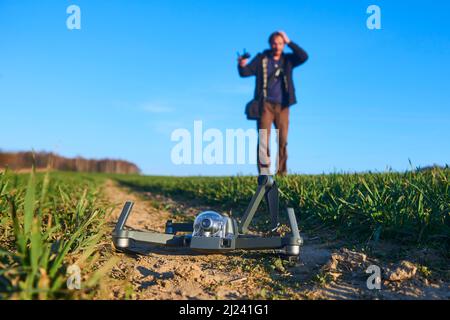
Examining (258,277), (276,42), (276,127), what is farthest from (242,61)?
(258,277)

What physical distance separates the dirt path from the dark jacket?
5728mm

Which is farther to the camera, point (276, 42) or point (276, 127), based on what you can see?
point (276, 127)

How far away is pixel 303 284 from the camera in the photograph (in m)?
3.31

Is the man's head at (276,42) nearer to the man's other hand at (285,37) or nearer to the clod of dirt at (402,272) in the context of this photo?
the man's other hand at (285,37)

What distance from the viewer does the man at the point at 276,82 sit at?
9547mm

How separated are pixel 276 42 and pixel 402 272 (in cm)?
718

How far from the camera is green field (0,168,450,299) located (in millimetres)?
2379

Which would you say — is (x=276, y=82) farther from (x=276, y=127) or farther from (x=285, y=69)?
(x=276, y=127)

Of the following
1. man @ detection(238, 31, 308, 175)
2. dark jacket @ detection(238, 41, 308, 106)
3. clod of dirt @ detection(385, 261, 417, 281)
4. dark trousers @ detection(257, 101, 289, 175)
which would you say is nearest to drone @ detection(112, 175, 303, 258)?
clod of dirt @ detection(385, 261, 417, 281)

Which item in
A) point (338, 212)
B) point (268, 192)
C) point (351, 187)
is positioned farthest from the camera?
point (351, 187)

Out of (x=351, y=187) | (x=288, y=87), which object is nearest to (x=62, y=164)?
(x=288, y=87)

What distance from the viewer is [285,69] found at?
32.4 ft
